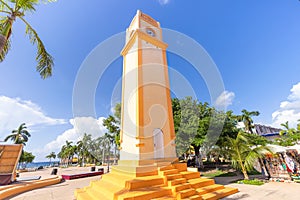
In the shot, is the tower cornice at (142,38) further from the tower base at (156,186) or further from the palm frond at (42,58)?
the tower base at (156,186)

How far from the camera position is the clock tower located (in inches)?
311

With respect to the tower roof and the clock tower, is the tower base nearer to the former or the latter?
the clock tower

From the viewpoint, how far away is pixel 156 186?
236 inches

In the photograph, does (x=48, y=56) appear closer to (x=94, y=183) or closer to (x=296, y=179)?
(x=94, y=183)

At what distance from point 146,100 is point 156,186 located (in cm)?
443

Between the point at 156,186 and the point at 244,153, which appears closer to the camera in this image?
the point at 156,186

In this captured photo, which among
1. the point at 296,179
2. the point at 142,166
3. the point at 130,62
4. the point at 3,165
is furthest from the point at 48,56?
the point at 296,179

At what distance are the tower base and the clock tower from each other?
835 mm

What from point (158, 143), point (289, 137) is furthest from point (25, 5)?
point (289, 137)

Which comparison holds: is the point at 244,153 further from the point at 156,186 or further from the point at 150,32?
the point at 150,32

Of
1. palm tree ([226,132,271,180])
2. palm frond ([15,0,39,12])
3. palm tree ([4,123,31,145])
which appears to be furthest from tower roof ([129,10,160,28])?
palm tree ([4,123,31,145])

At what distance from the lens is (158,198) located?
5391 millimetres

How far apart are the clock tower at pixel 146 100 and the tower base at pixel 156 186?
0.83 metres

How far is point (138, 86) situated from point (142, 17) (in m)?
5.93
